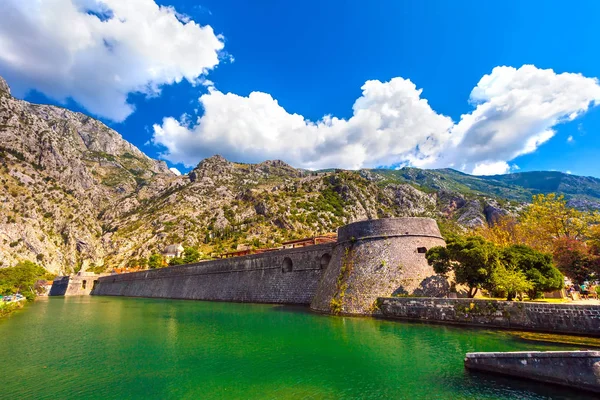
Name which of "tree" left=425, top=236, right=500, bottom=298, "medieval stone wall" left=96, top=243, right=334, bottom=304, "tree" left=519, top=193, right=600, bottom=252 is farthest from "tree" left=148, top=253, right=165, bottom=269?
"tree" left=519, top=193, right=600, bottom=252

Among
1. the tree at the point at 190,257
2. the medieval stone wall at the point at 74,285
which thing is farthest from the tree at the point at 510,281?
the medieval stone wall at the point at 74,285

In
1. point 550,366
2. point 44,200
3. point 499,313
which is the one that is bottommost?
point 550,366

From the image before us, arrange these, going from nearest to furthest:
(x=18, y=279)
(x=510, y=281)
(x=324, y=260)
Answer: (x=510, y=281) → (x=324, y=260) → (x=18, y=279)

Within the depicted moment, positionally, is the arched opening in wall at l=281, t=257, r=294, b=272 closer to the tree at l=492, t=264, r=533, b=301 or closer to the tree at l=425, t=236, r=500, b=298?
the tree at l=425, t=236, r=500, b=298

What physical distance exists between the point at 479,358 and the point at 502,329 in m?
7.94

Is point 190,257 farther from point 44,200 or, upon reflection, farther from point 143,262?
point 44,200

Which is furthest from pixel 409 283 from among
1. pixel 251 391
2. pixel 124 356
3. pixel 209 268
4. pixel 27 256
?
pixel 27 256

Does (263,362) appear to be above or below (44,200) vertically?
below

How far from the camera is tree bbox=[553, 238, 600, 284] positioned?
2753 cm

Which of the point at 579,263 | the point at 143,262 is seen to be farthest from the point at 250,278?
the point at 143,262

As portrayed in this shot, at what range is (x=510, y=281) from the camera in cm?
1942

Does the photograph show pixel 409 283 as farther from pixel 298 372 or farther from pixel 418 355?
pixel 298 372

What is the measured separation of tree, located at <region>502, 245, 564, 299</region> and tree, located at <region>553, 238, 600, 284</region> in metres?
8.88

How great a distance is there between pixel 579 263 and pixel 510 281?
1455cm
